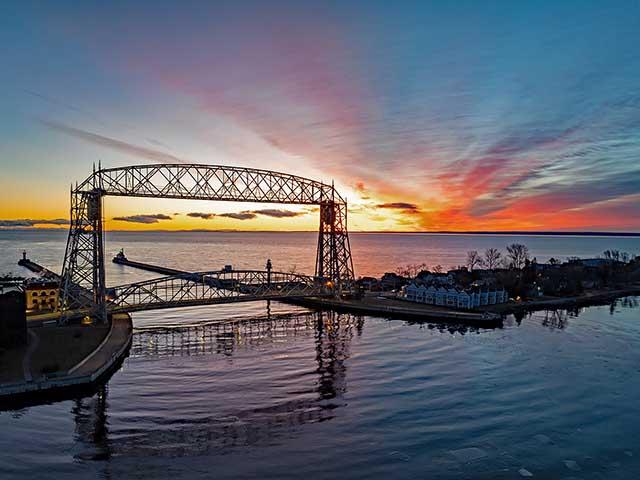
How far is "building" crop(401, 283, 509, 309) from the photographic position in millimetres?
48281

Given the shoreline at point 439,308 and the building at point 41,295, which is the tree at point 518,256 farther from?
the building at point 41,295

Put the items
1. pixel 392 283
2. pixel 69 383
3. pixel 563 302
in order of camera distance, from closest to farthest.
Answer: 1. pixel 69 383
2. pixel 563 302
3. pixel 392 283

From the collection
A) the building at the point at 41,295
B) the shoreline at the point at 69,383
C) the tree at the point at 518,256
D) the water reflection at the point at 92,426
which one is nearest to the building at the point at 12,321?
the shoreline at the point at 69,383

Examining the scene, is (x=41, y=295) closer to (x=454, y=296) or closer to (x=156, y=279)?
(x=156, y=279)

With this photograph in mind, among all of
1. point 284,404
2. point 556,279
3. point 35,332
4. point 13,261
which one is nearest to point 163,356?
point 35,332

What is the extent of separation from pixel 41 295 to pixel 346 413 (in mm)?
33352

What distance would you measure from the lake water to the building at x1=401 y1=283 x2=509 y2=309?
11.5 metres

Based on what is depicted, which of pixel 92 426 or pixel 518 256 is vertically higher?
pixel 518 256

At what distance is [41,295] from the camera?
41500 millimetres

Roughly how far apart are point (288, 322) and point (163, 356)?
14424mm

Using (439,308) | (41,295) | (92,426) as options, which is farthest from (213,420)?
(439,308)

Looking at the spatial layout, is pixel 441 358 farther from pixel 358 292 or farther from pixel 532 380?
pixel 358 292

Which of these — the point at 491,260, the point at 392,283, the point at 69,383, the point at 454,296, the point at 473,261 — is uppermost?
the point at 491,260

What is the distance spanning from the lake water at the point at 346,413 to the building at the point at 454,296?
11.5 metres
